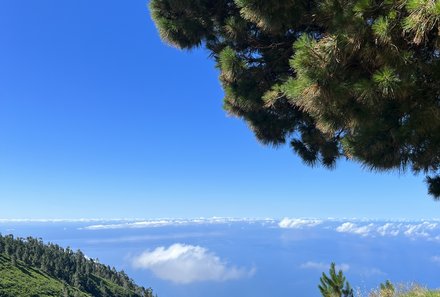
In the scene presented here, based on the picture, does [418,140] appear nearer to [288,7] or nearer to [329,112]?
[329,112]

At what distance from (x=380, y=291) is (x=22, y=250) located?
Result: 120882 mm

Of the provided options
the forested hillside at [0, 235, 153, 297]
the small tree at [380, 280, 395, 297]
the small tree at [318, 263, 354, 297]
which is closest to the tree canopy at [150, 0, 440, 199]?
the small tree at [380, 280, 395, 297]

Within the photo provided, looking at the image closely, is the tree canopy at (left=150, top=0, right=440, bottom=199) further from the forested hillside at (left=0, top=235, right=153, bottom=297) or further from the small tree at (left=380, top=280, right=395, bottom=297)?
the forested hillside at (left=0, top=235, right=153, bottom=297)

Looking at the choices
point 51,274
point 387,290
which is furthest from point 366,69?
point 51,274

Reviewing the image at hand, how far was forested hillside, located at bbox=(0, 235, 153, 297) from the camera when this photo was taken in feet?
275

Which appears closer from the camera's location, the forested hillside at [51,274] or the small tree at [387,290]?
the small tree at [387,290]

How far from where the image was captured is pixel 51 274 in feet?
343

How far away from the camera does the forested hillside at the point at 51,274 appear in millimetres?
83688

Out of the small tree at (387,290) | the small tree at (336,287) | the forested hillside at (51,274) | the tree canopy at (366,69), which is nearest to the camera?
the tree canopy at (366,69)

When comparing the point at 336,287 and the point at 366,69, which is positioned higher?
the point at 366,69

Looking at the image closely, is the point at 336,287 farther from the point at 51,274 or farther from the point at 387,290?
the point at 51,274

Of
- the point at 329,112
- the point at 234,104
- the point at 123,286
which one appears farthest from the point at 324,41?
the point at 123,286

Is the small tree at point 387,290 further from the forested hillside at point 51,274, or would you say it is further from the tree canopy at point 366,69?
the forested hillside at point 51,274

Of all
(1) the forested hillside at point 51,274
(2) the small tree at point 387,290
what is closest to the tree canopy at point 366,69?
(2) the small tree at point 387,290
